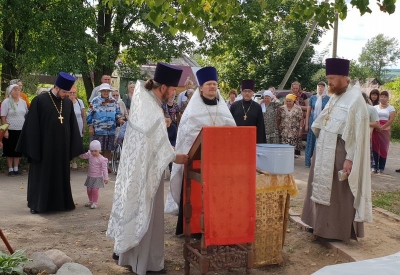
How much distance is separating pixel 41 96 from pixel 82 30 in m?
6.56

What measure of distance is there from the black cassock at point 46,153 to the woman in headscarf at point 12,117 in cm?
284

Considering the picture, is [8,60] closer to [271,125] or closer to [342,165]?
[271,125]

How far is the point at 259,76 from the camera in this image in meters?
30.6

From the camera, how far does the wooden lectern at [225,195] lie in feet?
15.6

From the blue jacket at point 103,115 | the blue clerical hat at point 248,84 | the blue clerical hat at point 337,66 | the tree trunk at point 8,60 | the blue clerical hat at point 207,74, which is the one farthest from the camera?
the tree trunk at point 8,60

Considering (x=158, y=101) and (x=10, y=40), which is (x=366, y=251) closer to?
(x=158, y=101)

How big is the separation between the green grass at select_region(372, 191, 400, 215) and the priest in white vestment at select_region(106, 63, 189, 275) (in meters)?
4.48

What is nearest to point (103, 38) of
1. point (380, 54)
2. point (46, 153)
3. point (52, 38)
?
point (52, 38)

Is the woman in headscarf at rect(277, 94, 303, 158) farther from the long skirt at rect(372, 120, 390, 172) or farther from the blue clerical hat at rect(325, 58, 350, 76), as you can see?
the blue clerical hat at rect(325, 58, 350, 76)

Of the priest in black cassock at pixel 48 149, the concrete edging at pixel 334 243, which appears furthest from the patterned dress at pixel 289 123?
the priest in black cassock at pixel 48 149

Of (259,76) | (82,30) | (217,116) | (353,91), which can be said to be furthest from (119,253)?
(259,76)

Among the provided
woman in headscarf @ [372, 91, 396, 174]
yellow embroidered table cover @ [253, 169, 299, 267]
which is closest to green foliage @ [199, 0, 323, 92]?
woman in headscarf @ [372, 91, 396, 174]

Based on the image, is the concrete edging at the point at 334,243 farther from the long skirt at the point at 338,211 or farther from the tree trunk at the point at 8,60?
the tree trunk at the point at 8,60

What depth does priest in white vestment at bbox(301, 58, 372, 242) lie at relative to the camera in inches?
235
